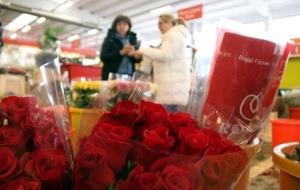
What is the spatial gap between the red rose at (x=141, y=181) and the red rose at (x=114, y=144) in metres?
0.02

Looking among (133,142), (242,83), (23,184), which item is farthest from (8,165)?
(242,83)

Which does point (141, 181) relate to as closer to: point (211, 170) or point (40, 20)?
point (211, 170)

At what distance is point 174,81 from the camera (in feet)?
6.10

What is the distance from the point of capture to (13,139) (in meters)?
0.33

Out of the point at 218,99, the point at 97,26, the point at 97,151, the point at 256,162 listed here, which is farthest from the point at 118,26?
the point at 97,26

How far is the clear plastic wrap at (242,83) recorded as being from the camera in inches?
18.3

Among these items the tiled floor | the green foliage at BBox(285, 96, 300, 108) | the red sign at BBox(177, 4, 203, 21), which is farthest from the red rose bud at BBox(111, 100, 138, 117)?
the red sign at BBox(177, 4, 203, 21)

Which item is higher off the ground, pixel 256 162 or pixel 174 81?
pixel 174 81

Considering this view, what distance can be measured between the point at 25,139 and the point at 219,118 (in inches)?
11.3

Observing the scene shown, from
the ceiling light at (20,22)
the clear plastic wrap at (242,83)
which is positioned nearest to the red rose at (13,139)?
the clear plastic wrap at (242,83)

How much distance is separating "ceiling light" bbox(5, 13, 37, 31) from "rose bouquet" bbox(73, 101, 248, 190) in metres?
10.2

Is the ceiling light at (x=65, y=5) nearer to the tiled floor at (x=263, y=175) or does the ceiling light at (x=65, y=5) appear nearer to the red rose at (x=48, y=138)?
the tiled floor at (x=263, y=175)

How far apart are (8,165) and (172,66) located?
162cm

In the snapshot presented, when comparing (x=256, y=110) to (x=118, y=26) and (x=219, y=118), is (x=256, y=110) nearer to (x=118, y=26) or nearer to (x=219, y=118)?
(x=219, y=118)
